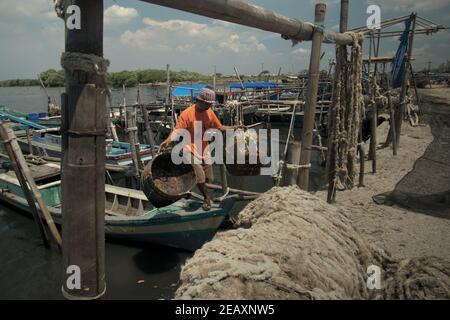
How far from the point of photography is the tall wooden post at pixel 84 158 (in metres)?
1.92

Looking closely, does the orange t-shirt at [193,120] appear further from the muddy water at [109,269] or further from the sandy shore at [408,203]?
the muddy water at [109,269]

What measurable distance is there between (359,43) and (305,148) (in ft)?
8.24

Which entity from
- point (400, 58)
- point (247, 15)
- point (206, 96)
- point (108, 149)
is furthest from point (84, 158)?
point (400, 58)

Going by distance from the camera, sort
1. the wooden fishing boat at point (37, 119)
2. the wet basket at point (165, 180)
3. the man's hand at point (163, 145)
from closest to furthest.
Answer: the wet basket at point (165, 180)
the man's hand at point (163, 145)
the wooden fishing boat at point (37, 119)

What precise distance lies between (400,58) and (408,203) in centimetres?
724

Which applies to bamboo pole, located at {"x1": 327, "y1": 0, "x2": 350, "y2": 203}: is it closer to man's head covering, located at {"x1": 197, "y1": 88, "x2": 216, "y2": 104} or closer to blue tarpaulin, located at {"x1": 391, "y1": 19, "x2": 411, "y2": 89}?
man's head covering, located at {"x1": 197, "y1": 88, "x2": 216, "y2": 104}

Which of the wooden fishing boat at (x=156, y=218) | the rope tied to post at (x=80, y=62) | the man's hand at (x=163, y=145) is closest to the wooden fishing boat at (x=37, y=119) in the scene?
the wooden fishing boat at (x=156, y=218)

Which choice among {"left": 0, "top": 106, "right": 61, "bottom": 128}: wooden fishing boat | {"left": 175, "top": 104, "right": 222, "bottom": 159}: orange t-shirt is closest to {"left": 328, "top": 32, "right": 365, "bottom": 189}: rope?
{"left": 175, "top": 104, "right": 222, "bottom": 159}: orange t-shirt

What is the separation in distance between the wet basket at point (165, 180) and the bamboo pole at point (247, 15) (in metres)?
3.02

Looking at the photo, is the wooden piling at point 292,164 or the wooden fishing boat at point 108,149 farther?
the wooden fishing boat at point 108,149

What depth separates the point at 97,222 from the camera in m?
2.14

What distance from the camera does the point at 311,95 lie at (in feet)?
14.4

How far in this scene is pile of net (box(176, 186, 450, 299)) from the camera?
1.98m
